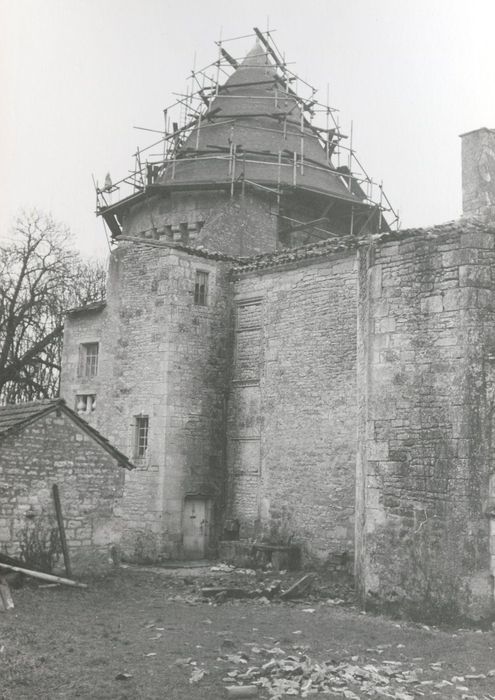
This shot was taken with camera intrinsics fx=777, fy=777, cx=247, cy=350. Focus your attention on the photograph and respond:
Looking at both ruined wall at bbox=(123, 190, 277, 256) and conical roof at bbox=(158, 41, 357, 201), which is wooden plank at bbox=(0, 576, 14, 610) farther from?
conical roof at bbox=(158, 41, 357, 201)

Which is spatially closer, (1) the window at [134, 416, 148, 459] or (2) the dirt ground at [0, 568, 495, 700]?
(2) the dirt ground at [0, 568, 495, 700]

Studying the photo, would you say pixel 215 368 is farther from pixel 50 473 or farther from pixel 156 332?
pixel 50 473

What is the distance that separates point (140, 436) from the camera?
785 inches

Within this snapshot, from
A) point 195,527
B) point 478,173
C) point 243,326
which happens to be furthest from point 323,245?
point 195,527

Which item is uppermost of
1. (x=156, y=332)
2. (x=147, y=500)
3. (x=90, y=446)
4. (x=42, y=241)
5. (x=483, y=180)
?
A: (x=42, y=241)

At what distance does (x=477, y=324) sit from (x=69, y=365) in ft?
45.6

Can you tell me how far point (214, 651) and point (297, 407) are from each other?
9368 millimetres

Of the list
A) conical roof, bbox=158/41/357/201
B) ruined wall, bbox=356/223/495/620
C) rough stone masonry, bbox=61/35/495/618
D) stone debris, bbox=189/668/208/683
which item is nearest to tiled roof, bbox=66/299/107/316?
rough stone masonry, bbox=61/35/495/618

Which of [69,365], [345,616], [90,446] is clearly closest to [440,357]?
[345,616]

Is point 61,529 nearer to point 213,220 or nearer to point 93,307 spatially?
point 93,307

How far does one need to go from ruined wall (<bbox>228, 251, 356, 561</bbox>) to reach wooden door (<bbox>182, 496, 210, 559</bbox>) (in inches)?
30.7

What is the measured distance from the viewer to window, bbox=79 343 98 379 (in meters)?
22.3

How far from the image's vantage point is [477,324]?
11.9 metres

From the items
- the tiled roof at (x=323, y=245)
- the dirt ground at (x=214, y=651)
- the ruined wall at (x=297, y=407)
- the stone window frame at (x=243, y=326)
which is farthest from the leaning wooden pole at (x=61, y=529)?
the stone window frame at (x=243, y=326)
